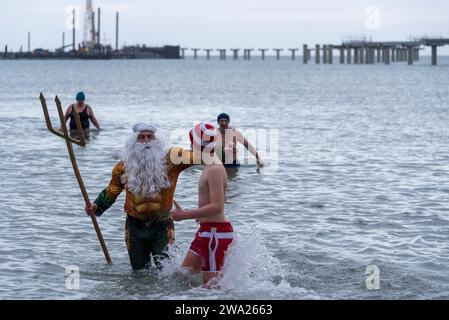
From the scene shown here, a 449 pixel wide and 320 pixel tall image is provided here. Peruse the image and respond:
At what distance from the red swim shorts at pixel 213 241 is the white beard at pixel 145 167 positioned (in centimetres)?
65

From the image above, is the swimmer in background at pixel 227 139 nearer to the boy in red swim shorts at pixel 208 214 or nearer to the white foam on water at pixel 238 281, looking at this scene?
the white foam on water at pixel 238 281

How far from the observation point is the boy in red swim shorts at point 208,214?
8820mm

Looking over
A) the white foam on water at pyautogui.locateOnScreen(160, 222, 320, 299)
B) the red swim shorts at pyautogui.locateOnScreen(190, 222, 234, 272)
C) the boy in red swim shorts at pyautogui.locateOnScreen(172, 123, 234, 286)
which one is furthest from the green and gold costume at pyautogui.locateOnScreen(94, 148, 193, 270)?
the red swim shorts at pyautogui.locateOnScreen(190, 222, 234, 272)

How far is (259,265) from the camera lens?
11.0 m

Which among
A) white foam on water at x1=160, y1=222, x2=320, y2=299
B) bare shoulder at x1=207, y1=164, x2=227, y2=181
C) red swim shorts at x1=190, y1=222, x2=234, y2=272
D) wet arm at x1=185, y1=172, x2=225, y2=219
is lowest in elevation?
white foam on water at x1=160, y1=222, x2=320, y2=299

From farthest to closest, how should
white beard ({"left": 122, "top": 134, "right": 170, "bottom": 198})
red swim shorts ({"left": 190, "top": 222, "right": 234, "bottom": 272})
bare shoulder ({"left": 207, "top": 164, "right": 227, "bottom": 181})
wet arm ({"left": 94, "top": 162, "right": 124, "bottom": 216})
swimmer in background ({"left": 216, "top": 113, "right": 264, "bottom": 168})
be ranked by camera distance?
swimmer in background ({"left": 216, "top": 113, "right": 264, "bottom": 168}) < wet arm ({"left": 94, "top": 162, "right": 124, "bottom": 216}) < white beard ({"left": 122, "top": 134, "right": 170, "bottom": 198}) < red swim shorts ({"left": 190, "top": 222, "right": 234, "bottom": 272}) < bare shoulder ({"left": 207, "top": 164, "right": 227, "bottom": 181})

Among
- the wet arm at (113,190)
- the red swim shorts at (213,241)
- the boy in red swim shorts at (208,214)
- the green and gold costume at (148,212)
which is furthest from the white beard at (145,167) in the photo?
the red swim shorts at (213,241)

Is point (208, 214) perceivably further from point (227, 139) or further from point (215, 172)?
point (227, 139)

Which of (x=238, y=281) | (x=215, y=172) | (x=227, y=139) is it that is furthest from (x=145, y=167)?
(x=227, y=139)

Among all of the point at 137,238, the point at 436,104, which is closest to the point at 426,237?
the point at 137,238

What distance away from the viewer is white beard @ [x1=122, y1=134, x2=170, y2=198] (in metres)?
9.33

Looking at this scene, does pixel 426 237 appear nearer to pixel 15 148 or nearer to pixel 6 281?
pixel 6 281

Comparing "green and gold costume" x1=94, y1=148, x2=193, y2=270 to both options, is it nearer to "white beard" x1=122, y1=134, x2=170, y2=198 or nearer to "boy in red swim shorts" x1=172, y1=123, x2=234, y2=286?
"white beard" x1=122, y1=134, x2=170, y2=198

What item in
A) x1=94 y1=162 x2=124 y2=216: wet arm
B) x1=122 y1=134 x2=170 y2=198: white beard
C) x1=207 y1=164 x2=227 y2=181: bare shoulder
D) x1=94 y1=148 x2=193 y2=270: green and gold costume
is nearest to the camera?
x1=207 y1=164 x2=227 y2=181: bare shoulder
